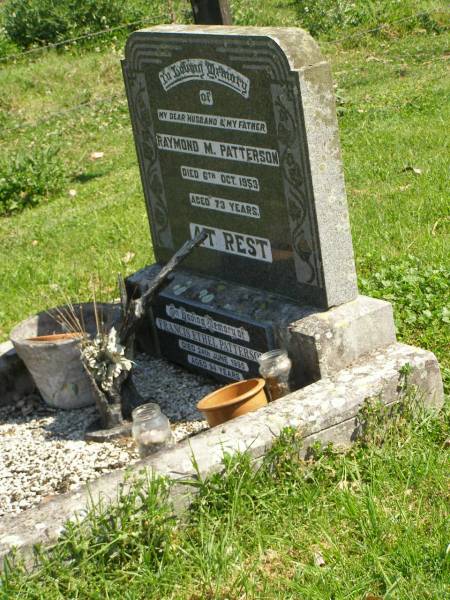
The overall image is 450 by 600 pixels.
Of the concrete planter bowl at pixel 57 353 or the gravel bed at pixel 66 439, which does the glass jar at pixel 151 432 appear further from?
the concrete planter bowl at pixel 57 353

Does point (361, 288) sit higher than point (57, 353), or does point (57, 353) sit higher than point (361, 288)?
point (57, 353)

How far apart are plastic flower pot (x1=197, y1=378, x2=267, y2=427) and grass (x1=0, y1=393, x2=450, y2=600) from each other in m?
0.46

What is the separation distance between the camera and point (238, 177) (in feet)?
16.8

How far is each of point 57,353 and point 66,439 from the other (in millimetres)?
444

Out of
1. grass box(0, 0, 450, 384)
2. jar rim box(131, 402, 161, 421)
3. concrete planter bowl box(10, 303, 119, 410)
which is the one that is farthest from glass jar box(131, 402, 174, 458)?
grass box(0, 0, 450, 384)

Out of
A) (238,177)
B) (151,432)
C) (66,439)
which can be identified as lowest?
(66,439)

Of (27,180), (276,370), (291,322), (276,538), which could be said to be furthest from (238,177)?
(27,180)

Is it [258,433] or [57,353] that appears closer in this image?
[258,433]

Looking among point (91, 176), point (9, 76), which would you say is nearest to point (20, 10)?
point (9, 76)

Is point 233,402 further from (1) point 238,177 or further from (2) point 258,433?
(1) point 238,177

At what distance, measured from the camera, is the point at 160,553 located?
390 cm

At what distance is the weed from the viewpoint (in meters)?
9.73

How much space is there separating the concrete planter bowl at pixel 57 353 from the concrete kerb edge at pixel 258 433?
4.32 feet

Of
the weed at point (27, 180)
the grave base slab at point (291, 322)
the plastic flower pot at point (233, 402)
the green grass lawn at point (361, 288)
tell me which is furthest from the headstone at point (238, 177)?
the weed at point (27, 180)
